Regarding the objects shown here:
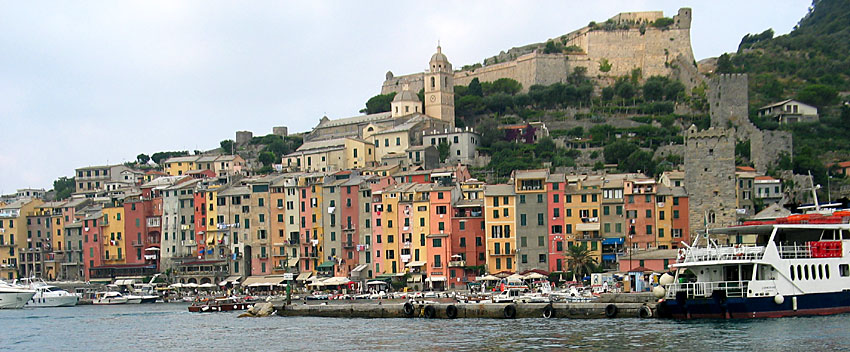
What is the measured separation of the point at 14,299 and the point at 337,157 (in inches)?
1363

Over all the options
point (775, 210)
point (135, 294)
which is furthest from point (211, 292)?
point (775, 210)

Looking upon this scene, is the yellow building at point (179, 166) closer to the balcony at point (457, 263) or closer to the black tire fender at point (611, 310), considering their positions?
the balcony at point (457, 263)

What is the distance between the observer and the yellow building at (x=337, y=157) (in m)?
111

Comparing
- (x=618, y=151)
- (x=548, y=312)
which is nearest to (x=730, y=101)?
(x=618, y=151)

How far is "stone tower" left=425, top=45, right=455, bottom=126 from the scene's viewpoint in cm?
12116

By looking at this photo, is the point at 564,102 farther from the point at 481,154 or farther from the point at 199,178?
the point at 199,178

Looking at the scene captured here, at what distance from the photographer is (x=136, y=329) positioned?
6384 centimetres

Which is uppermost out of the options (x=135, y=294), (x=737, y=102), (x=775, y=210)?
(x=737, y=102)

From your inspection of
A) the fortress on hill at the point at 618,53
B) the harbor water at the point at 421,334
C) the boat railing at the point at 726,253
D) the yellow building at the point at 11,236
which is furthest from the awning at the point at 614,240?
the yellow building at the point at 11,236

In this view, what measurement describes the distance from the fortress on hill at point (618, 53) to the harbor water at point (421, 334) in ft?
217

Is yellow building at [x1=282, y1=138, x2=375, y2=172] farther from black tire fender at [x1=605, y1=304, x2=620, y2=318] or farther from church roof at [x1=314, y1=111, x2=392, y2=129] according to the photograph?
black tire fender at [x1=605, y1=304, x2=620, y2=318]

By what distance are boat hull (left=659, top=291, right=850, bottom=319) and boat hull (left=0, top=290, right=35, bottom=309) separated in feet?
179

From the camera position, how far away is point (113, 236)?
330 feet

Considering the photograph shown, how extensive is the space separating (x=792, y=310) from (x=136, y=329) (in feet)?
114
